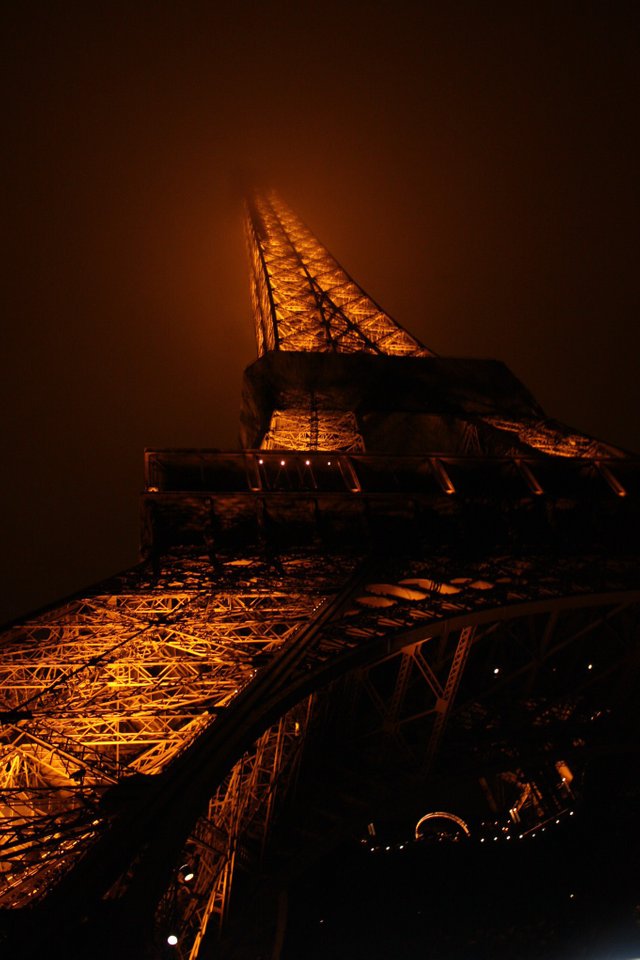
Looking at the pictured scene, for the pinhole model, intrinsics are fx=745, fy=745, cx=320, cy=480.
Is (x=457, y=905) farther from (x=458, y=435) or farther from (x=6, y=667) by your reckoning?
(x=458, y=435)

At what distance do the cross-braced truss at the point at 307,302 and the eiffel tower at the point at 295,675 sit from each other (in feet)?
28.0

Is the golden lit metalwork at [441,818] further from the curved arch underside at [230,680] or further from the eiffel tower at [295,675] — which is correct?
the curved arch underside at [230,680]

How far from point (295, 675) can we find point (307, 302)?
103ft

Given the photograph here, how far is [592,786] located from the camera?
1945cm

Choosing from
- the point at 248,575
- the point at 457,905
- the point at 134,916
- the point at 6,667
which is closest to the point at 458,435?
the point at 248,575

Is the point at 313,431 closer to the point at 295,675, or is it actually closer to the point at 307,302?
the point at 307,302

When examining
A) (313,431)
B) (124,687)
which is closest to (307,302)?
(313,431)

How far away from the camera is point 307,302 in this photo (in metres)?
38.0

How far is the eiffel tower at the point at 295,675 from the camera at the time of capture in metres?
5.92

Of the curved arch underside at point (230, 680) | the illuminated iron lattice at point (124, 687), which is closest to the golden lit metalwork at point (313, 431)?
the curved arch underside at point (230, 680)

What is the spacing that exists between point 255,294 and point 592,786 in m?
33.3

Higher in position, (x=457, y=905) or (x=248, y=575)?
(x=248, y=575)

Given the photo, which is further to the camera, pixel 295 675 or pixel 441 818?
pixel 441 818

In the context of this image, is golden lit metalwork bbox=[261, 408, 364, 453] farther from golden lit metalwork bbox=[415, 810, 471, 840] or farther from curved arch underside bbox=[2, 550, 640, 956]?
golden lit metalwork bbox=[415, 810, 471, 840]
